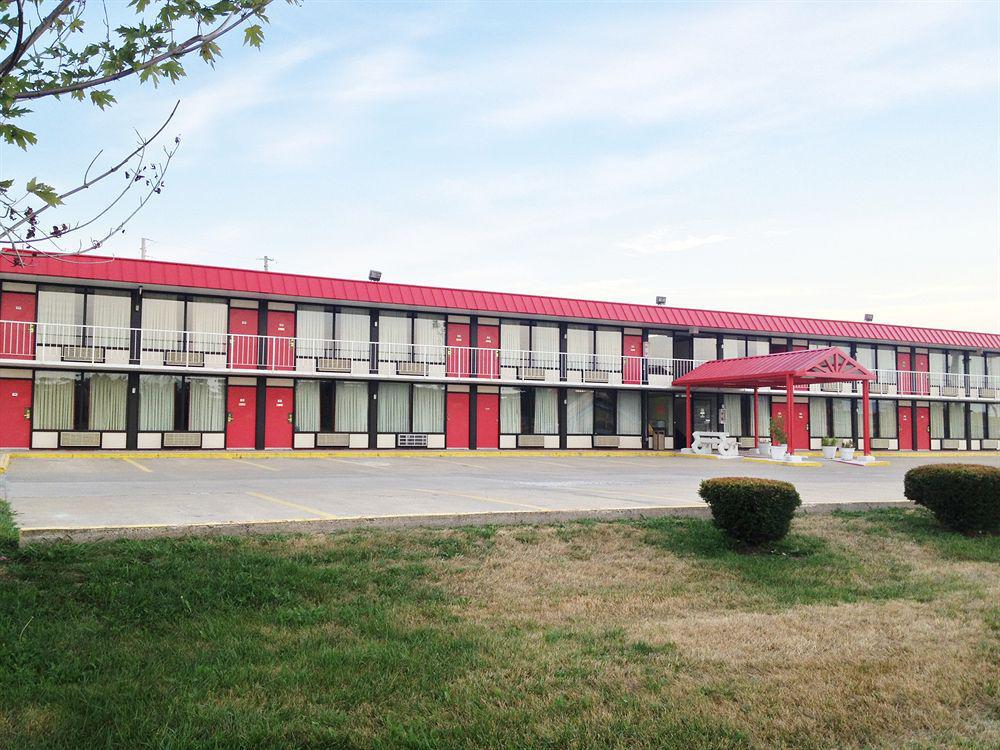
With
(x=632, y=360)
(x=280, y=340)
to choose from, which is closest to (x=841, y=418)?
(x=632, y=360)

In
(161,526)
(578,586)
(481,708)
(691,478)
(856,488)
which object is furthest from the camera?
(691,478)

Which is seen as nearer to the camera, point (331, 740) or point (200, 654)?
point (331, 740)

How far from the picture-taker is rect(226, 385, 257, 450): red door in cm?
2773

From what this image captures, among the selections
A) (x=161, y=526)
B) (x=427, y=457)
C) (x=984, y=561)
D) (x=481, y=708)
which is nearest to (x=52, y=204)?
(x=481, y=708)

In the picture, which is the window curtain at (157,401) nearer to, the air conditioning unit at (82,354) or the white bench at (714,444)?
the air conditioning unit at (82,354)

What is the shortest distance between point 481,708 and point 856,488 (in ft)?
49.1

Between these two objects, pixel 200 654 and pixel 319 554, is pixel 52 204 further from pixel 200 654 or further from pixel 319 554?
pixel 319 554

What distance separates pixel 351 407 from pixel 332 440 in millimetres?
1418

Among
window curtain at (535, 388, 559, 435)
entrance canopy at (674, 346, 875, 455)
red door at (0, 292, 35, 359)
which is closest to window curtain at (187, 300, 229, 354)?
red door at (0, 292, 35, 359)

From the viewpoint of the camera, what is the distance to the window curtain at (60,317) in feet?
83.9

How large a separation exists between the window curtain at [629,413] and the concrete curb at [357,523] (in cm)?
2167

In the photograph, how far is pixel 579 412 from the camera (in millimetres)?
33469

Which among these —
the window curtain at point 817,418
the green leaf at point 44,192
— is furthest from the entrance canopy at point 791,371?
the green leaf at point 44,192

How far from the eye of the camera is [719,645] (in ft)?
19.0
